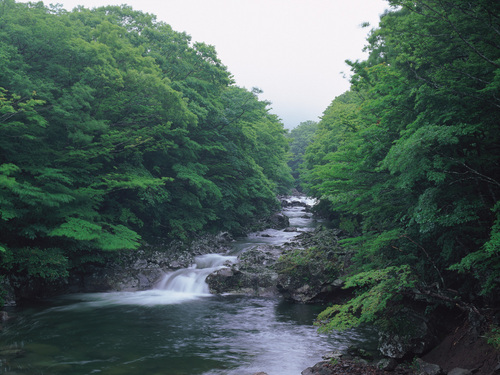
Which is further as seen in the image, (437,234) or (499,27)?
(437,234)

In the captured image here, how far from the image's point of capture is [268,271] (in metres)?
16.0

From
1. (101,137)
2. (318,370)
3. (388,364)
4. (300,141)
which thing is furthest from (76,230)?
(300,141)

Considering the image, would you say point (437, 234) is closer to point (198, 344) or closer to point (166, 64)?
point (198, 344)

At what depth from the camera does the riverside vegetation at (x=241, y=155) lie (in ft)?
22.7

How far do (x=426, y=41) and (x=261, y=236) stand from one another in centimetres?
1938

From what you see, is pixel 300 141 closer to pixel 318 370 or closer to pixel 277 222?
pixel 277 222

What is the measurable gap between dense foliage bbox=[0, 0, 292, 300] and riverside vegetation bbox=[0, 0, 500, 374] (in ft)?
0.28

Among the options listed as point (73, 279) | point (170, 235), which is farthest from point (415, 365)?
point (170, 235)

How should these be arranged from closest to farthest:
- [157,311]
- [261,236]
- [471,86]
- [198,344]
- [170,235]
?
[471,86]
[198,344]
[157,311]
[170,235]
[261,236]

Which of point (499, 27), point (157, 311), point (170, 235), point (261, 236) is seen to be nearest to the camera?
point (499, 27)

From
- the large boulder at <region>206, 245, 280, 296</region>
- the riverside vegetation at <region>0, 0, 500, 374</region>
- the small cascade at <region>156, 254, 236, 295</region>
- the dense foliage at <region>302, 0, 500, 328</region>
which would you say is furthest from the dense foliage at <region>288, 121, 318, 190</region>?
the dense foliage at <region>302, 0, 500, 328</region>

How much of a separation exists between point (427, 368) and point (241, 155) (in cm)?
1924

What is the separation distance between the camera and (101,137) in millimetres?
14727

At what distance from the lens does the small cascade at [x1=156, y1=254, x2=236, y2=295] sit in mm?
15805
